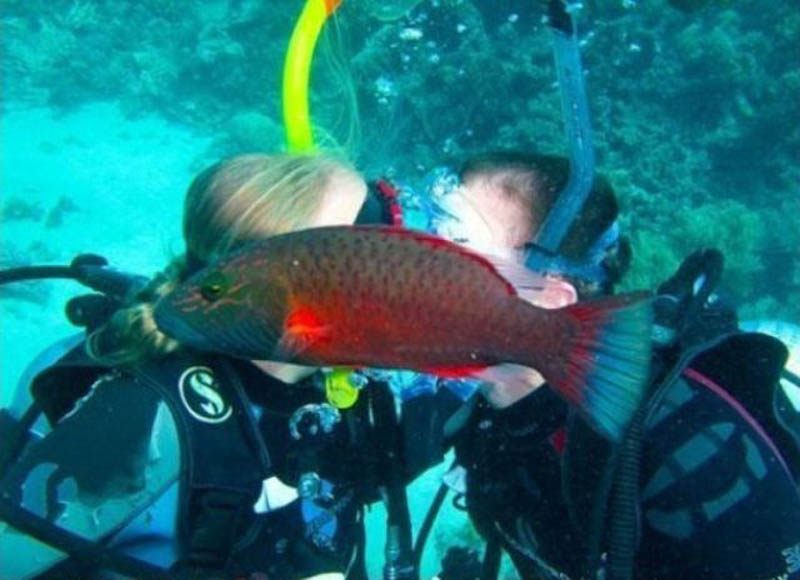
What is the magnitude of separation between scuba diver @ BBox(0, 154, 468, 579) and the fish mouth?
78cm

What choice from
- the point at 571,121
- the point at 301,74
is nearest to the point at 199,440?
the point at 571,121

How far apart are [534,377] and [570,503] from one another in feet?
1.52

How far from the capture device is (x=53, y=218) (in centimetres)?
1185

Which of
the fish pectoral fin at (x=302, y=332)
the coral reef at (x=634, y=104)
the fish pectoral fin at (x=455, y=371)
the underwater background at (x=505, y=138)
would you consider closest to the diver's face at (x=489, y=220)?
the fish pectoral fin at (x=455, y=371)

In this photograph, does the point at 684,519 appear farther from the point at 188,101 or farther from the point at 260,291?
the point at 188,101

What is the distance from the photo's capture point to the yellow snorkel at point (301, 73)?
3.27 m

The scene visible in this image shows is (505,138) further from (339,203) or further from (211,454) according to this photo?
(211,454)

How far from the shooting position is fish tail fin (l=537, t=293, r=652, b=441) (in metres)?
1.27

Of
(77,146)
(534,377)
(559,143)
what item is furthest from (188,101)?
(534,377)

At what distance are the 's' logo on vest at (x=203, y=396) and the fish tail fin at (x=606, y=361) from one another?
49.5 inches

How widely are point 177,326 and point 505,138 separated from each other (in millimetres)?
9463

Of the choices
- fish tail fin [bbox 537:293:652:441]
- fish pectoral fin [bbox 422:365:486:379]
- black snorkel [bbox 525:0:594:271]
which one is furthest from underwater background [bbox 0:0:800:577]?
fish pectoral fin [bbox 422:365:486:379]

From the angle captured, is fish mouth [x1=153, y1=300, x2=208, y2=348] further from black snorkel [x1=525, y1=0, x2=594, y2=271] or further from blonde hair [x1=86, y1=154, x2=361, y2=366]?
black snorkel [x1=525, y1=0, x2=594, y2=271]

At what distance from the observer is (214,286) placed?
119 centimetres
